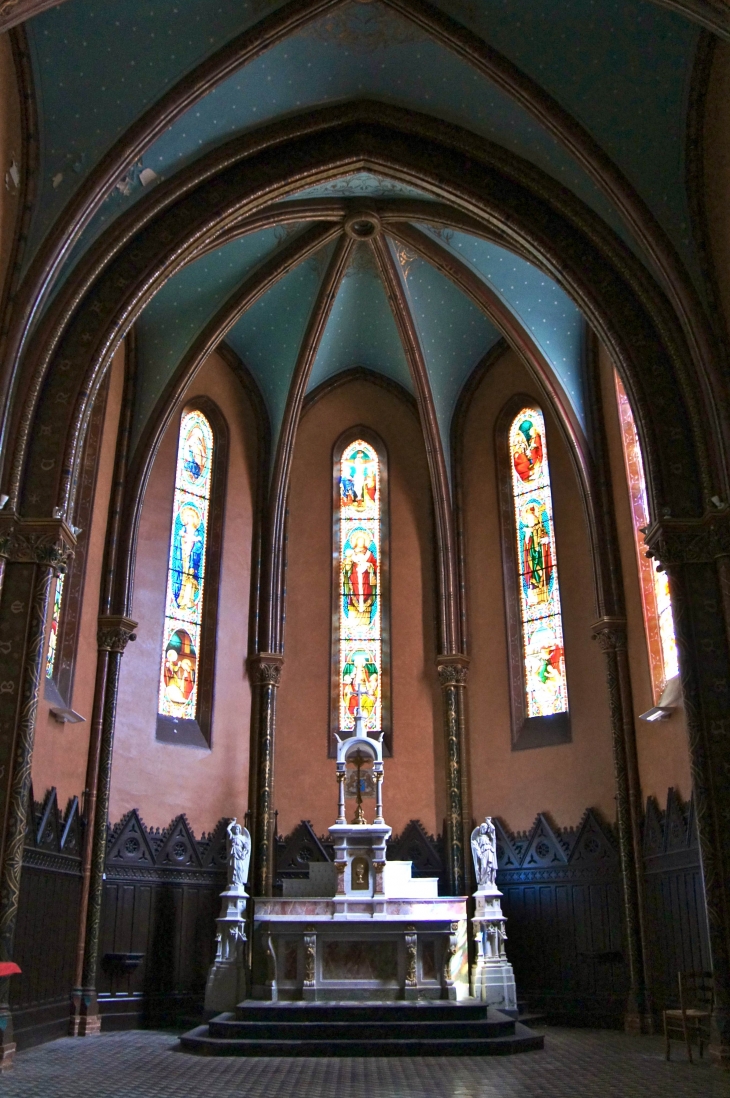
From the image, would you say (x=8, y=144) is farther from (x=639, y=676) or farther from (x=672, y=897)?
(x=672, y=897)

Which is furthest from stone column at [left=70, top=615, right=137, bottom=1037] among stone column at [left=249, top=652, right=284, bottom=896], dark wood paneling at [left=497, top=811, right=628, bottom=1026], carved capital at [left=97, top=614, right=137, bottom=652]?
dark wood paneling at [left=497, top=811, right=628, bottom=1026]

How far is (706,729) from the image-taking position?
11.3m

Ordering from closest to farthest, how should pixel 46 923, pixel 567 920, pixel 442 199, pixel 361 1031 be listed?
pixel 361 1031 < pixel 46 923 < pixel 442 199 < pixel 567 920

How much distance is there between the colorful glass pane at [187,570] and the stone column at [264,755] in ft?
3.64

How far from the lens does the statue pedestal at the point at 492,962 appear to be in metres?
14.5

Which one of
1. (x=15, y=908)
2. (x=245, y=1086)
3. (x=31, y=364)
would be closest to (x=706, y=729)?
(x=245, y=1086)

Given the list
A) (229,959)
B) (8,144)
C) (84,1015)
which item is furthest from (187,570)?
(8,144)

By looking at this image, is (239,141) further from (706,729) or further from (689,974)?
(689,974)

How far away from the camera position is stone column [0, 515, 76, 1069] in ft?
35.7

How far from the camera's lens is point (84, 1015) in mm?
13992

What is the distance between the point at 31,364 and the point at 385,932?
878cm

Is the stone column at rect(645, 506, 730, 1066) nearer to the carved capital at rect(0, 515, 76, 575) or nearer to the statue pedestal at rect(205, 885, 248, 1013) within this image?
the statue pedestal at rect(205, 885, 248, 1013)

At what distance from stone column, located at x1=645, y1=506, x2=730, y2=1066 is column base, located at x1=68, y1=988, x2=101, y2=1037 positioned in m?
8.10

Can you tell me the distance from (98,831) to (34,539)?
4918 mm
